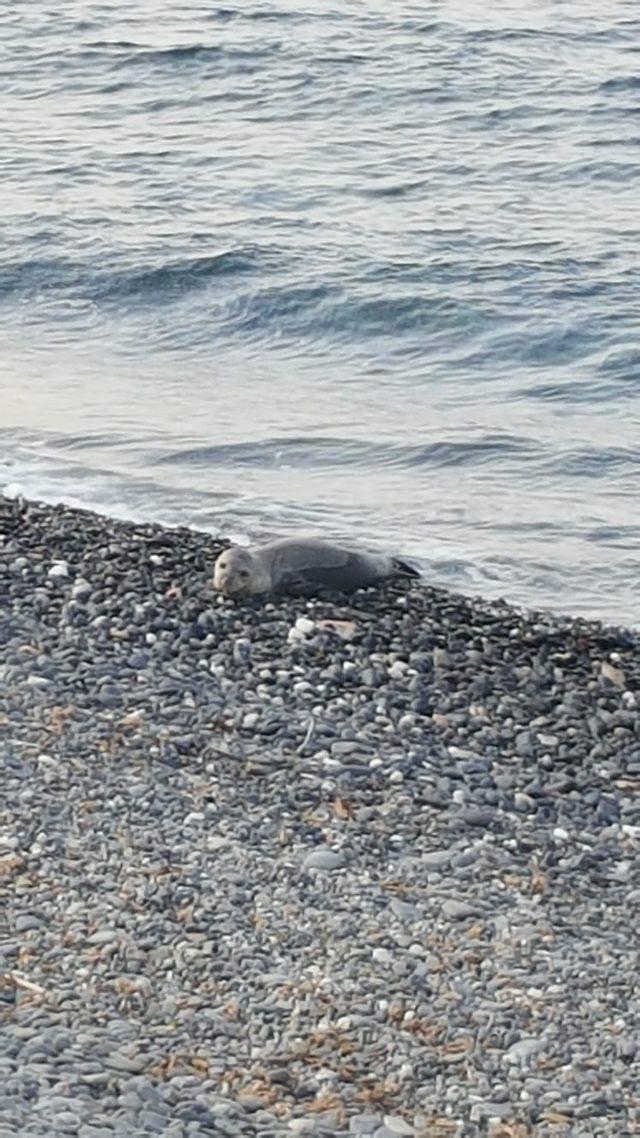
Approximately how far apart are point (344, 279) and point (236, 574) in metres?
7.44

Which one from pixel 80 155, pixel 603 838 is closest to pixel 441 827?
pixel 603 838

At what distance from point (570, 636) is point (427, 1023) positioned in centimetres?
370

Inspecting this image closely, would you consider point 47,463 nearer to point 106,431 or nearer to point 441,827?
point 106,431

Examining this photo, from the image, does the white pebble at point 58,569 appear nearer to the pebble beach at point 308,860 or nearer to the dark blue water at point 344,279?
the pebble beach at point 308,860

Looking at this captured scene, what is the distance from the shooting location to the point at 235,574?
10.5 metres

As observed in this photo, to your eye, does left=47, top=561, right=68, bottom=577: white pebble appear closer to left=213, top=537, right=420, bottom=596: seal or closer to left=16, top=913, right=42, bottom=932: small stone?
left=213, top=537, right=420, bottom=596: seal

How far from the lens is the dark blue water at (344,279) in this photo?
44.2ft

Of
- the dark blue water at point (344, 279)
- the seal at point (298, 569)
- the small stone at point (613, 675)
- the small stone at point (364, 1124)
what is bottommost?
the dark blue water at point (344, 279)

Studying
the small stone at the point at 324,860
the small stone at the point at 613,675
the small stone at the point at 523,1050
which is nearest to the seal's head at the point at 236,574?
the small stone at the point at 613,675

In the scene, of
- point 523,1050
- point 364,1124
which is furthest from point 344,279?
point 364,1124

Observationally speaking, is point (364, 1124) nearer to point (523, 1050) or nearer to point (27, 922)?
point (523, 1050)

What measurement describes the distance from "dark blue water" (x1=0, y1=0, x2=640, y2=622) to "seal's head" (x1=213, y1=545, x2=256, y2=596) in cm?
201

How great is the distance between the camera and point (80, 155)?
21.5m

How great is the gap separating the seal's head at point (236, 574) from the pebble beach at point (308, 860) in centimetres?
8
